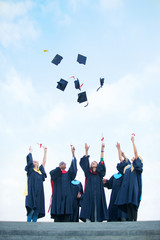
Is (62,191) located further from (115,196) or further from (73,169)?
(115,196)

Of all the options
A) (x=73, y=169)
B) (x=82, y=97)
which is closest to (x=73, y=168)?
(x=73, y=169)

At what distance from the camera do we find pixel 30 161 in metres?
7.09

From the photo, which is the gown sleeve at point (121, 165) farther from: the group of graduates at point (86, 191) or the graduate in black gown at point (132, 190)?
the graduate in black gown at point (132, 190)

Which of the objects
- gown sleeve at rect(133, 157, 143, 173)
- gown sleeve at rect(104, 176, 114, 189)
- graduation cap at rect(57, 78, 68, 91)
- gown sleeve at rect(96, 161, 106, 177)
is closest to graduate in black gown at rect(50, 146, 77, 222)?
gown sleeve at rect(96, 161, 106, 177)

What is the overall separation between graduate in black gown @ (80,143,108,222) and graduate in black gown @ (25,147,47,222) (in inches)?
37.1

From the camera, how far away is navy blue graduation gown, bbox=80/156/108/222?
6695 mm

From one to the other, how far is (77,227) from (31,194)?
8.00 ft

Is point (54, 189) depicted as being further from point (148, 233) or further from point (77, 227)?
point (148, 233)

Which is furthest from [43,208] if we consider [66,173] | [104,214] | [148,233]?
[148,233]

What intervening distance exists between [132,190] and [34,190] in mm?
2140

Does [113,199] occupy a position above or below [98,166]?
below

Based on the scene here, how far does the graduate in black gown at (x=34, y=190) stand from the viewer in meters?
6.80

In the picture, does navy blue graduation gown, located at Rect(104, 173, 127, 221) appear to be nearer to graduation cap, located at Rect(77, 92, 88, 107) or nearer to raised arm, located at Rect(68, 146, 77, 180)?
raised arm, located at Rect(68, 146, 77, 180)

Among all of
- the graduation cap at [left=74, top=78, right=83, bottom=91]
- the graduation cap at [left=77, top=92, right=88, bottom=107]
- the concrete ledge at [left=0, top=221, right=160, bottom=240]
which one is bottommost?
the concrete ledge at [left=0, top=221, right=160, bottom=240]
